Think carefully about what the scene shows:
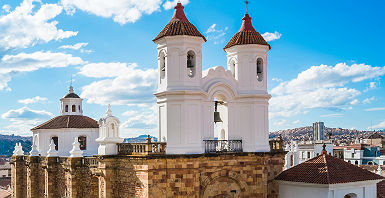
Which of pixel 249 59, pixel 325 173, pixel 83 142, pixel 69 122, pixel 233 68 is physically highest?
pixel 249 59

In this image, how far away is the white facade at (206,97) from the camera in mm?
24062

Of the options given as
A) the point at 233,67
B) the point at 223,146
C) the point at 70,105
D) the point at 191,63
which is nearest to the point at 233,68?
the point at 233,67

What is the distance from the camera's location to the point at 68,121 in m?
41.1

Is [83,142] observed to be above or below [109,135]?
below

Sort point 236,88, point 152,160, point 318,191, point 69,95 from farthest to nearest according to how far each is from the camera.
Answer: point 69,95, point 236,88, point 318,191, point 152,160

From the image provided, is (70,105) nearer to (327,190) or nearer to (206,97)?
(206,97)

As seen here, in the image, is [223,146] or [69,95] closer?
[223,146]

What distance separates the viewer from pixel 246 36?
27.0 m

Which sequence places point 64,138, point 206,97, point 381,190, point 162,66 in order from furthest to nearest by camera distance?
point 64,138
point 381,190
point 162,66
point 206,97

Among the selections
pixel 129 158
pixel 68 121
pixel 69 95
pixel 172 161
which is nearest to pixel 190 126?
pixel 172 161

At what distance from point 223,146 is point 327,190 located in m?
6.50

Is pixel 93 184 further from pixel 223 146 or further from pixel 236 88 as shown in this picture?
pixel 236 88

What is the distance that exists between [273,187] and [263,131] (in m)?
3.78

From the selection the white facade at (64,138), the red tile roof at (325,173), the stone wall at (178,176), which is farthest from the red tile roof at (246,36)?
the white facade at (64,138)
